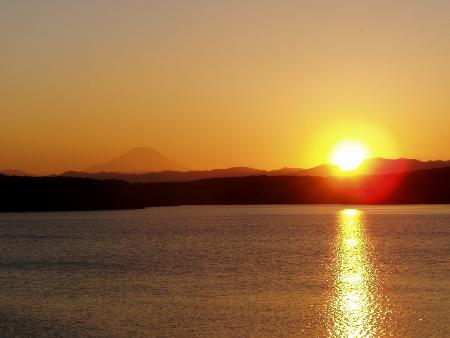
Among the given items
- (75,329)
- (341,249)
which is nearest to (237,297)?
(75,329)

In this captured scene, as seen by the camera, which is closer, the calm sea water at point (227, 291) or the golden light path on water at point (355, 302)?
the golden light path on water at point (355, 302)

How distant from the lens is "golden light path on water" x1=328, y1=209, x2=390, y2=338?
112 ft

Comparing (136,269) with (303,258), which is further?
(303,258)

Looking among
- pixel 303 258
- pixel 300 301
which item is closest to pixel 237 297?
pixel 300 301

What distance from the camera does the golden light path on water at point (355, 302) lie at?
34.2 metres

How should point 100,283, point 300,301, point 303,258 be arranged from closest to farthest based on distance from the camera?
1. point 300,301
2. point 100,283
3. point 303,258

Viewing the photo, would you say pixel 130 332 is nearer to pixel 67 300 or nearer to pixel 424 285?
pixel 67 300

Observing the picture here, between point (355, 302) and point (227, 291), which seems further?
point (227, 291)

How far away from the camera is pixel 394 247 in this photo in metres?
86.7

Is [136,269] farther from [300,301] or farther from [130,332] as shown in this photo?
[130,332]

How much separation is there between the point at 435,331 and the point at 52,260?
4662cm

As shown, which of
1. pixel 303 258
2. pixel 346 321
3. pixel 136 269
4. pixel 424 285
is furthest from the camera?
pixel 303 258

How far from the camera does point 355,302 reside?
137 feet

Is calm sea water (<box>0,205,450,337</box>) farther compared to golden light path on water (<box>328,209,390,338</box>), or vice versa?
calm sea water (<box>0,205,450,337</box>)
